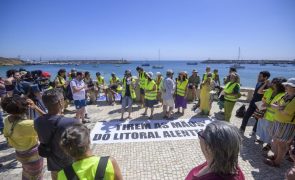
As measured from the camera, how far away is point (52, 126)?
2.35 m

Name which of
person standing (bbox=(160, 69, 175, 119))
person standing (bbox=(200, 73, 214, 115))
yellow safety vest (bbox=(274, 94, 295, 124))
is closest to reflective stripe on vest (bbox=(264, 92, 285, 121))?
yellow safety vest (bbox=(274, 94, 295, 124))

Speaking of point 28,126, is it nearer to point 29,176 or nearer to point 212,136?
point 29,176

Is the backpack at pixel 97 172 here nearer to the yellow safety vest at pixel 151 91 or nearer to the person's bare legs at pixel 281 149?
the person's bare legs at pixel 281 149

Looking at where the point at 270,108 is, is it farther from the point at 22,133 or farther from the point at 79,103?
the point at 79,103

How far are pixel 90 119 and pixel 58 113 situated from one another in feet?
17.3

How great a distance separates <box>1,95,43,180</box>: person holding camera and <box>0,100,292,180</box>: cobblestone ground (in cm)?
126

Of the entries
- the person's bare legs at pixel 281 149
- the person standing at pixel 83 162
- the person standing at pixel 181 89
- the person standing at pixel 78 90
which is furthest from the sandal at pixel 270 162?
the person standing at pixel 78 90

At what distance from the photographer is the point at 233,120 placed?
7.51m

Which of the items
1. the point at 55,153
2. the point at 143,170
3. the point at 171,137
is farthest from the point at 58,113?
the point at 171,137

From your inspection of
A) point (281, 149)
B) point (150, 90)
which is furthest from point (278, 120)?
point (150, 90)

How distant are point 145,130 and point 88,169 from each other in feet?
16.2

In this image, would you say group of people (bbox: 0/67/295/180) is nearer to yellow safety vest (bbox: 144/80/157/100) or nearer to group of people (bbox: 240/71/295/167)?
group of people (bbox: 240/71/295/167)

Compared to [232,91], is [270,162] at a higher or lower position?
lower

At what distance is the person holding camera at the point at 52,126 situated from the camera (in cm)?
235
